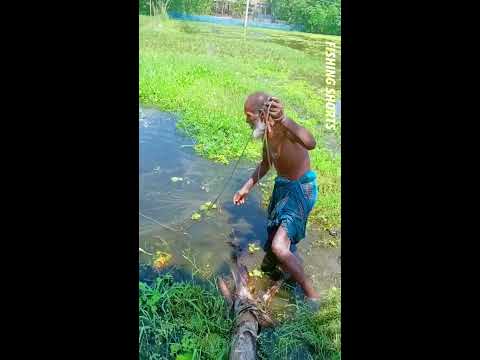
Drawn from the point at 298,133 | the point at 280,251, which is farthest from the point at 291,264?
the point at 298,133

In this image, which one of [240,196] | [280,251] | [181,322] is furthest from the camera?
[240,196]

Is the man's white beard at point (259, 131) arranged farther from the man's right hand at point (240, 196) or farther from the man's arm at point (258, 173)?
the man's right hand at point (240, 196)

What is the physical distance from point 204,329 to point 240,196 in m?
0.80

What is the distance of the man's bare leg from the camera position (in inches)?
108

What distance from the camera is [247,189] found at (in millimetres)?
2857

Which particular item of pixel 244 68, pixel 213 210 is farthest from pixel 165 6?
pixel 213 210

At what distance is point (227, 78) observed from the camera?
2.90 meters

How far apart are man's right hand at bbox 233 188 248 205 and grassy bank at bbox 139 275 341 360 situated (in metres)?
0.54

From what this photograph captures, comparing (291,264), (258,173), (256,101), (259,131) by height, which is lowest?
(291,264)

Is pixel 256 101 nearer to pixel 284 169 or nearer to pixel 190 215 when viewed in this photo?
pixel 284 169

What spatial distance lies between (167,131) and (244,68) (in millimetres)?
616

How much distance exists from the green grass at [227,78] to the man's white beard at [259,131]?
48 mm

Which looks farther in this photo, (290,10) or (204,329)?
(290,10)

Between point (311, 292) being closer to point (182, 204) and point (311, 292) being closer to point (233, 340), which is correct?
point (233, 340)
